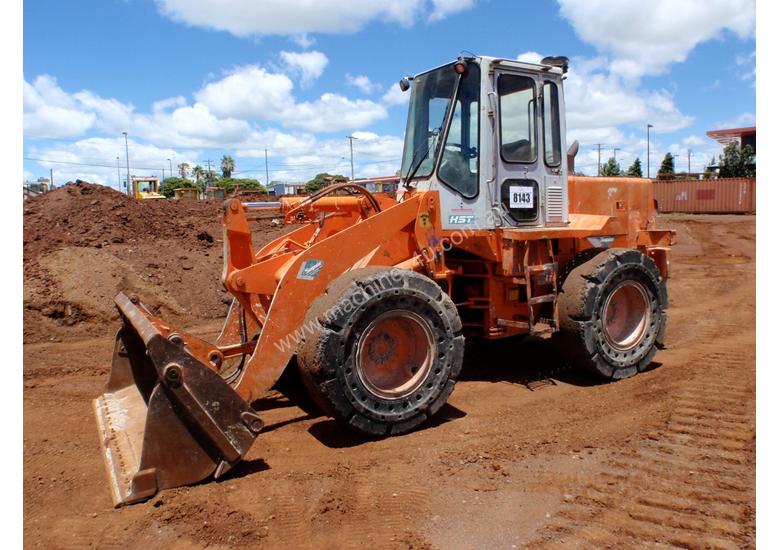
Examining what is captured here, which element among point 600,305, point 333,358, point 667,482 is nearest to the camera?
point 667,482

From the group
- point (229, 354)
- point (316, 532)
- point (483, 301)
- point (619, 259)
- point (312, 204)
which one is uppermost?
point (312, 204)

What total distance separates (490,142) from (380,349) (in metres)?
2.38

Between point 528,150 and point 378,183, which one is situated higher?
point 528,150

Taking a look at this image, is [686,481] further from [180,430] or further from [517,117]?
[517,117]

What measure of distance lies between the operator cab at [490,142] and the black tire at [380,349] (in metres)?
1.20

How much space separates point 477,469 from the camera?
14.0 feet

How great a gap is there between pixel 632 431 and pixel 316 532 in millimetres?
2832

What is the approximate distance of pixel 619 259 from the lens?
637cm

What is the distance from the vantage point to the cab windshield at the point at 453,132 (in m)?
5.95

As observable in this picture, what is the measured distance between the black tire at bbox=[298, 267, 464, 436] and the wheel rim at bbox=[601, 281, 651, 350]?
2441mm

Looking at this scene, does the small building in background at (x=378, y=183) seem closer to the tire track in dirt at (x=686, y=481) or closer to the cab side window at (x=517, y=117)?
the cab side window at (x=517, y=117)

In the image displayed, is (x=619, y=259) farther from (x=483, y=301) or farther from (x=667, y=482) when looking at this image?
(x=667, y=482)

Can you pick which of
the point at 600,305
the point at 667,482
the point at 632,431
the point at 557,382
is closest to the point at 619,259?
the point at 600,305

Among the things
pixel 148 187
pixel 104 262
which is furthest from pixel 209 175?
pixel 104 262
